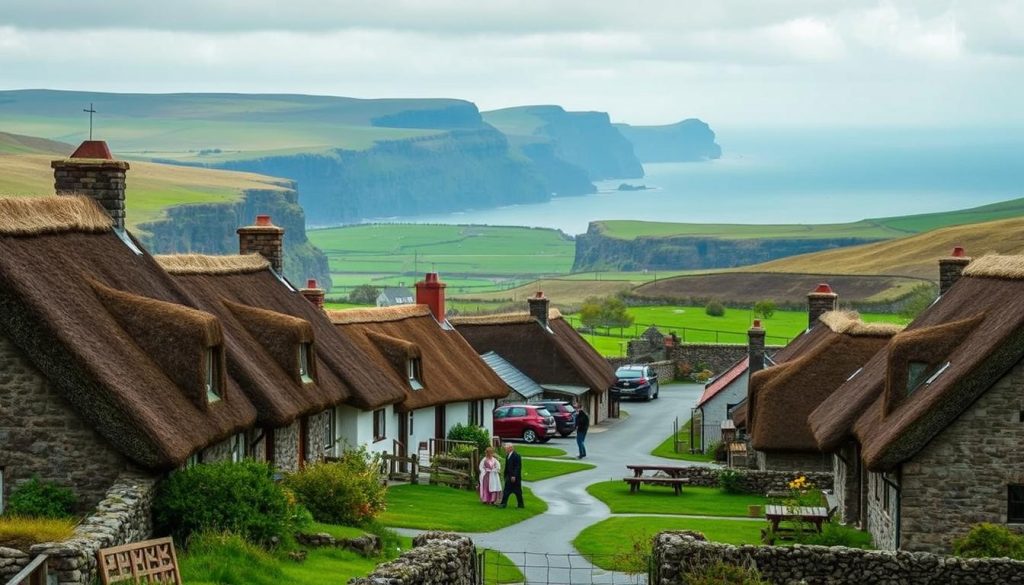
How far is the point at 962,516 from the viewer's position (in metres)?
29.8

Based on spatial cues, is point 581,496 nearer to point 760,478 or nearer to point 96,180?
point 760,478

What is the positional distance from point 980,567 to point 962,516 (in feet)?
20.9

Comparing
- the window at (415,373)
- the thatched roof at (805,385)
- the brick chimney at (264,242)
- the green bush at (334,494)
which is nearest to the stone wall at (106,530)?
the green bush at (334,494)

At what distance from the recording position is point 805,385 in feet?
147

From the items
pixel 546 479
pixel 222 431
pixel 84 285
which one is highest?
pixel 84 285

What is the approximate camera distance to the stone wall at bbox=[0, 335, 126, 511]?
78.6 ft

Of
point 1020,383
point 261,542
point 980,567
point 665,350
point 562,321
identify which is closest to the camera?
point 980,567

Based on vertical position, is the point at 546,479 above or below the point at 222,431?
below

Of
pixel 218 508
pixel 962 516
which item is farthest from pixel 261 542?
pixel 962 516

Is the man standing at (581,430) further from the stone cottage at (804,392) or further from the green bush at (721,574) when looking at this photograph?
the green bush at (721,574)

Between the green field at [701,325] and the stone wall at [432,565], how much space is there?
279 ft

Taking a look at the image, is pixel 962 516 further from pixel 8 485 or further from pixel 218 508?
pixel 8 485

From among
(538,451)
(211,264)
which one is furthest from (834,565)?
(538,451)

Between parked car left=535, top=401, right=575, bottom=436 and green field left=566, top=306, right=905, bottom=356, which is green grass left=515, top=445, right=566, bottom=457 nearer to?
parked car left=535, top=401, right=575, bottom=436
